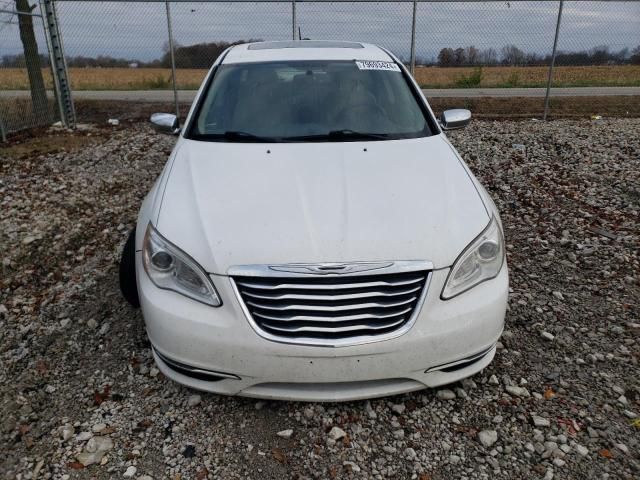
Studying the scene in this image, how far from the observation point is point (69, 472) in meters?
2.27

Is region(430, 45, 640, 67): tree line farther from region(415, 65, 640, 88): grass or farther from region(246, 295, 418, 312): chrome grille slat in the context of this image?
region(246, 295, 418, 312): chrome grille slat

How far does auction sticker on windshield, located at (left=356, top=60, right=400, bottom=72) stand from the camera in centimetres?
383

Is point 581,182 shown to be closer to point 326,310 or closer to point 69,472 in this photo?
point 326,310

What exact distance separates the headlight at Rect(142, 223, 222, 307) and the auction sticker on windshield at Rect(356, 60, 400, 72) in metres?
2.15

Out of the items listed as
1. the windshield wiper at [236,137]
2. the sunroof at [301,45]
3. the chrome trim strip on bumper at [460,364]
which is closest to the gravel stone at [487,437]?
the chrome trim strip on bumper at [460,364]

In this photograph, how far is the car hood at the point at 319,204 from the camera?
2297 millimetres

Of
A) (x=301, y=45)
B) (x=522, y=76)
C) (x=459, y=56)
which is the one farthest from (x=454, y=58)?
(x=301, y=45)

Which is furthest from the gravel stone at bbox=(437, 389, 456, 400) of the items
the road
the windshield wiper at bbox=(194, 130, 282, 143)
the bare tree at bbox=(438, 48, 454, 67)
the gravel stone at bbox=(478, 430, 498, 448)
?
the road

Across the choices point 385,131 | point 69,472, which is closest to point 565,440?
point 385,131

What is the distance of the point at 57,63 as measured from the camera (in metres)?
9.27

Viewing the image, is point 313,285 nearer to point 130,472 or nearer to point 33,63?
point 130,472

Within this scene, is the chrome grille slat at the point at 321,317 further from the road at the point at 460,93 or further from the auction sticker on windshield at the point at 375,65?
the road at the point at 460,93

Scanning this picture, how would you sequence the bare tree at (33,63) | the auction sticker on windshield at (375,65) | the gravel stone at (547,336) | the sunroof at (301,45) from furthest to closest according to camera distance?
the bare tree at (33,63), the sunroof at (301,45), the auction sticker on windshield at (375,65), the gravel stone at (547,336)

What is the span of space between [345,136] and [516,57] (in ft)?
28.5
